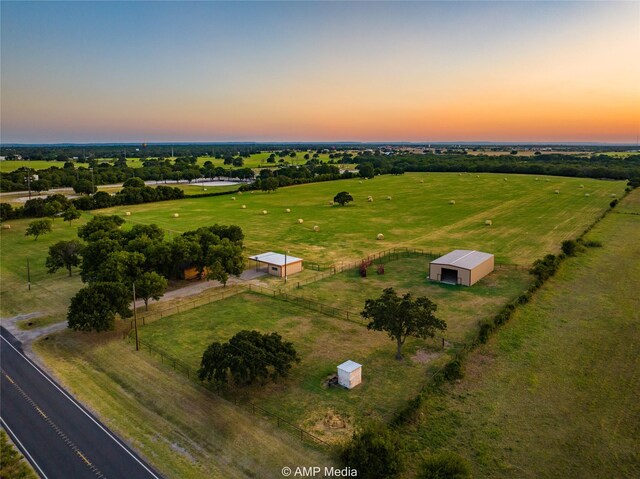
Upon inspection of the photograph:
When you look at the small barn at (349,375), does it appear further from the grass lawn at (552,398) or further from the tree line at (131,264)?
the tree line at (131,264)

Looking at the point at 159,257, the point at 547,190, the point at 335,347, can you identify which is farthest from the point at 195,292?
the point at 547,190

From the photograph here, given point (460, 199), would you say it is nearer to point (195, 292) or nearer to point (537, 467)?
point (195, 292)

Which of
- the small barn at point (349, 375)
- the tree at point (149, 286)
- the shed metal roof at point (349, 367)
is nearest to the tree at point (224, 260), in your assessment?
the tree at point (149, 286)

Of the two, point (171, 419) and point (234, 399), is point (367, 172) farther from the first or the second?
point (171, 419)

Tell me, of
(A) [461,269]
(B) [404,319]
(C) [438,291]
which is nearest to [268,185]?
(A) [461,269]

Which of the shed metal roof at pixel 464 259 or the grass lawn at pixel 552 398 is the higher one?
the shed metal roof at pixel 464 259

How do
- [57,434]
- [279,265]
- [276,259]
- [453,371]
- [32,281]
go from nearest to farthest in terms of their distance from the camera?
[57,434] → [453,371] → [279,265] → [32,281] → [276,259]
